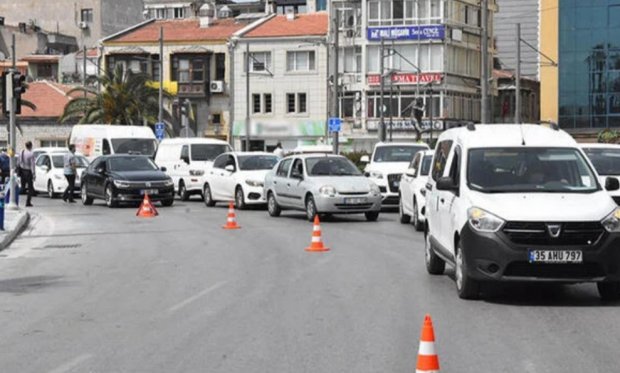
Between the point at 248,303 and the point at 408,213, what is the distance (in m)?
13.0

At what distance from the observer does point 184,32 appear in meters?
83.9

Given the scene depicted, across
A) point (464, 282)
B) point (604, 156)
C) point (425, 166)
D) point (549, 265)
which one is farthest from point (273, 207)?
point (549, 265)

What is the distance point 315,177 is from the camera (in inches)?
1041

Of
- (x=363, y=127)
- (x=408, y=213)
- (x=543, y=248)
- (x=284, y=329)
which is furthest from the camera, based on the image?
(x=363, y=127)

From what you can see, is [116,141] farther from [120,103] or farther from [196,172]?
[120,103]

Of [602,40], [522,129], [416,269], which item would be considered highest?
[602,40]

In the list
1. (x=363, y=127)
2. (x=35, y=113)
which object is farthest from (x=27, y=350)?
(x=35, y=113)

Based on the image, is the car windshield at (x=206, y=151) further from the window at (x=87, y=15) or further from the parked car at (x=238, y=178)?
the window at (x=87, y=15)

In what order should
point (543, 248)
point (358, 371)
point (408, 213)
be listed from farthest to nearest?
point (408, 213)
point (543, 248)
point (358, 371)

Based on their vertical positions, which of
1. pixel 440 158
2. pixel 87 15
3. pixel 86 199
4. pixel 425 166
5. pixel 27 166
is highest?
pixel 87 15

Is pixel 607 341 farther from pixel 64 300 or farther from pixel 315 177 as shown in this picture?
pixel 315 177

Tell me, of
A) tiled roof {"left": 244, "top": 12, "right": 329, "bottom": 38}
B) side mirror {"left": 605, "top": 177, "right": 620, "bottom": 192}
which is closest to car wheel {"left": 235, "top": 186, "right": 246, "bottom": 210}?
side mirror {"left": 605, "top": 177, "right": 620, "bottom": 192}

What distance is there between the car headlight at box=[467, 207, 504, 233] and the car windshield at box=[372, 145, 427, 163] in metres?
18.2

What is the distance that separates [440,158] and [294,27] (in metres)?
67.3
